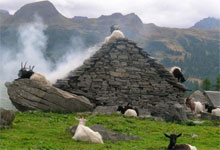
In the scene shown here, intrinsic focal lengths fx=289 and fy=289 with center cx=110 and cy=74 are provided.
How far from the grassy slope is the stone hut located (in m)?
4.33

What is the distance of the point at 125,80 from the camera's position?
20.3 m

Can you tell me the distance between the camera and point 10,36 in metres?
62.3

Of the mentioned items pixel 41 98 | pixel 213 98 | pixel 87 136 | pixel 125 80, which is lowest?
pixel 87 136

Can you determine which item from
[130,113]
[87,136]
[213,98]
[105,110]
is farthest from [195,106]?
[87,136]

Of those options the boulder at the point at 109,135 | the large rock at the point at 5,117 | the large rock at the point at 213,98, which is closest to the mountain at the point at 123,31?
the large rock at the point at 213,98

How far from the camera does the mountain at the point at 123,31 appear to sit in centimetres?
6931

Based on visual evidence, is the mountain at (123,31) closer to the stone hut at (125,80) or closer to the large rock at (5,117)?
the stone hut at (125,80)

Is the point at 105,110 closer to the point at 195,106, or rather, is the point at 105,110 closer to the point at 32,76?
the point at 32,76

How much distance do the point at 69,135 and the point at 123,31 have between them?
13190 cm

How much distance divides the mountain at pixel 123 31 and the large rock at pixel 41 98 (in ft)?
127

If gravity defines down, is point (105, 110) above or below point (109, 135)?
above

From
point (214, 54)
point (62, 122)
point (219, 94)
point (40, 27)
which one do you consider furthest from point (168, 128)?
point (214, 54)

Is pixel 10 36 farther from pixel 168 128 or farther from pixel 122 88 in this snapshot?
pixel 168 128

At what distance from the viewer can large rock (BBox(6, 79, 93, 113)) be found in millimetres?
17016
